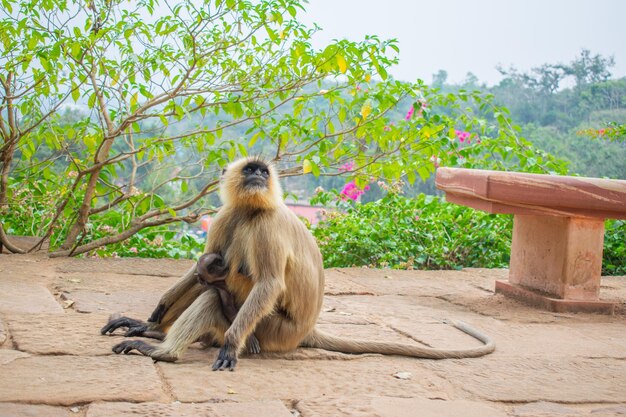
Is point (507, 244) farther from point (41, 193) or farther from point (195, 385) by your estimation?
point (195, 385)

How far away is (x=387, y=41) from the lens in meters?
5.22

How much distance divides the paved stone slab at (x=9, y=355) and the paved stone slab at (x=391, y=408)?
1.08 m

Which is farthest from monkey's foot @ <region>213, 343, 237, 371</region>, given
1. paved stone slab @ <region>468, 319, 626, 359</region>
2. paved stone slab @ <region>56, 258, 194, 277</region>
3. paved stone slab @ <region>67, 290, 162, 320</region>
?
paved stone slab @ <region>56, 258, 194, 277</region>

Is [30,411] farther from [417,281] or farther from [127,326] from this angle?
[417,281]

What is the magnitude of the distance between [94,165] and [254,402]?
3.33 meters

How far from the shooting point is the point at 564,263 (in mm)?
4695

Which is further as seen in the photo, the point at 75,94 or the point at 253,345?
the point at 75,94

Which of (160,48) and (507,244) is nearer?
(160,48)

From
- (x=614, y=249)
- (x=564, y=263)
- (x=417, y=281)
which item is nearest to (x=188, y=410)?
(x=564, y=263)

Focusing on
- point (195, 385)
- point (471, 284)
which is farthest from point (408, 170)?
point (195, 385)

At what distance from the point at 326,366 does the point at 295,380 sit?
288 millimetres

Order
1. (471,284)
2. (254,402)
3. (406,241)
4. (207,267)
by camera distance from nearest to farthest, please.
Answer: (254,402) < (207,267) < (471,284) < (406,241)

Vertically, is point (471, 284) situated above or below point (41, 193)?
below

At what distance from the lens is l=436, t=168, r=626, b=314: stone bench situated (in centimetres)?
446
